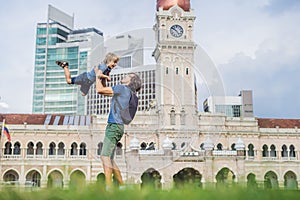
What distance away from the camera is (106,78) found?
27.0 ft

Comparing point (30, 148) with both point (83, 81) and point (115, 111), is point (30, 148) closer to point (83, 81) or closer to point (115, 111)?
point (83, 81)

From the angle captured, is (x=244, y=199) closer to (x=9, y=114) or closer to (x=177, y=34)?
(x=177, y=34)

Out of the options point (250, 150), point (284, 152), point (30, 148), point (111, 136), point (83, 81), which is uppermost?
point (83, 81)

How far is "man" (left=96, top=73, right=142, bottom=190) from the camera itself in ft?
26.1

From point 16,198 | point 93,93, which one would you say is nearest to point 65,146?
point 93,93

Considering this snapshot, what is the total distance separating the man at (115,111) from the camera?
796cm

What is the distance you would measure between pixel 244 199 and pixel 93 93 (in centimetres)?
678

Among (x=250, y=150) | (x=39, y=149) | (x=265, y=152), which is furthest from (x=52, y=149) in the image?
(x=265, y=152)

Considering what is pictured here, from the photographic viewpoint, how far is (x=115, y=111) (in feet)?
27.0

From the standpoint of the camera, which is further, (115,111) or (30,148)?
(30,148)

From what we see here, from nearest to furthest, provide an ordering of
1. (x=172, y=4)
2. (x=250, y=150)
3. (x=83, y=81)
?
(x=83, y=81) < (x=172, y=4) < (x=250, y=150)

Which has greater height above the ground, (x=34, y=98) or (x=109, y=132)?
(x=34, y=98)

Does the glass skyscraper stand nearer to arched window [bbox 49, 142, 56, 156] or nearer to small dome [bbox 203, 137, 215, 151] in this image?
arched window [bbox 49, 142, 56, 156]

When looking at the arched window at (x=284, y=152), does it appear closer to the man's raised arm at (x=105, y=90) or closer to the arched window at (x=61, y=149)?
the arched window at (x=61, y=149)
